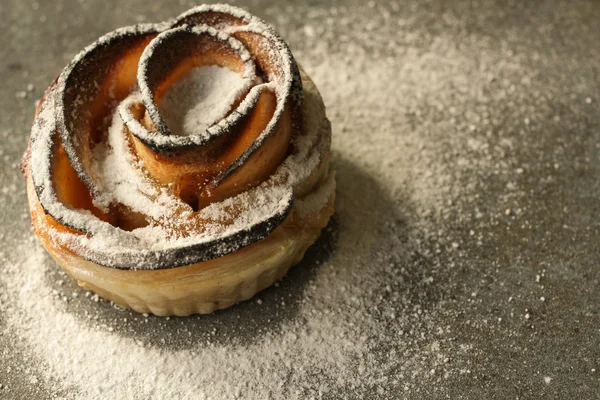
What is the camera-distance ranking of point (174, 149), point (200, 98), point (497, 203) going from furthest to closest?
point (497, 203) < point (200, 98) < point (174, 149)

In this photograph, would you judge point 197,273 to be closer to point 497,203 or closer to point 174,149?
point 174,149

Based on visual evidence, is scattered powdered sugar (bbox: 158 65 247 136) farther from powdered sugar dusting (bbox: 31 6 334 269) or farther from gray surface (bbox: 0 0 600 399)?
gray surface (bbox: 0 0 600 399)

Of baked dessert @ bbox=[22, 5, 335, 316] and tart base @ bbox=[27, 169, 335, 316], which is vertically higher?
baked dessert @ bbox=[22, 5, 335, 316]

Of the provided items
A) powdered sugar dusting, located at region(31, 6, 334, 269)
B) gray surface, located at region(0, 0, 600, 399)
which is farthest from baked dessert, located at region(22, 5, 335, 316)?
gray surface, located at region(0, 0, 600, 399)

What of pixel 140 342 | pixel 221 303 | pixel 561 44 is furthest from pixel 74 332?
pixel 561 44

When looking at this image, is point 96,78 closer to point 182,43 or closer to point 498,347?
point 182,43

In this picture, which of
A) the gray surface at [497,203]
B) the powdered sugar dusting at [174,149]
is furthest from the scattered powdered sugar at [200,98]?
the gray surface at [497,203]

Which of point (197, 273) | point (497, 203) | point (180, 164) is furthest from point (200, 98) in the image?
point (497, 203)
